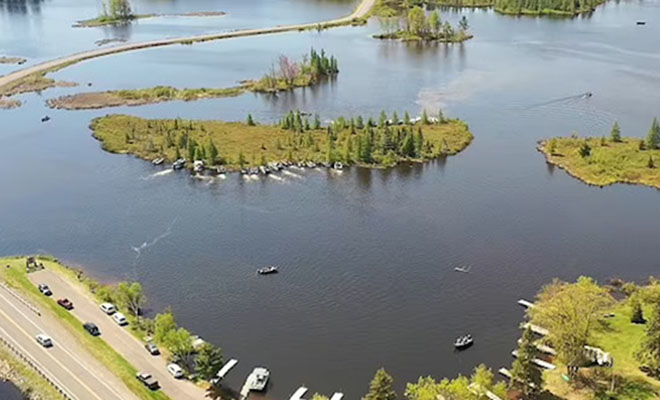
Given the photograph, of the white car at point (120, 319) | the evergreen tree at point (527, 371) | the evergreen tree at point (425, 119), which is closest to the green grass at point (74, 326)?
the white car at point (120, 319)

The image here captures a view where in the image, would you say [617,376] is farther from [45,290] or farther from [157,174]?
[157,174]

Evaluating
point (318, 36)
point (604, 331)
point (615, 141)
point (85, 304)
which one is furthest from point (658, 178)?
point (318, 36)

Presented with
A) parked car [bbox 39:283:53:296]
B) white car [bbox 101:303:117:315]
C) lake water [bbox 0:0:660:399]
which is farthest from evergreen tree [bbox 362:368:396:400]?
parked car [bbox 39:283:53:296]

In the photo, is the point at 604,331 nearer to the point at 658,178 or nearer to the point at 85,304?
the point at 658,178

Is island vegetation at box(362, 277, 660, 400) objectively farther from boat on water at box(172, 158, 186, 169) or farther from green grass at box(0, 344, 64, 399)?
boat on water at box(172, 158, 186, 169)

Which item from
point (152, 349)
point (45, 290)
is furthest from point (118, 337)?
point (45, 290)

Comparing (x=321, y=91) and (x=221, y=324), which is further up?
(x=321, y=91)

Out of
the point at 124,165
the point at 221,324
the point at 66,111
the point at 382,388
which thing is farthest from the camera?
the point at 66,111
